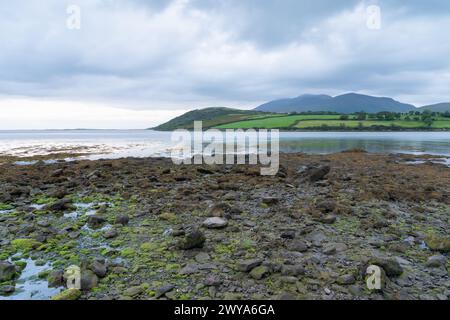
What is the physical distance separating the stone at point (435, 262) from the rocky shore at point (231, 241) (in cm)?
3

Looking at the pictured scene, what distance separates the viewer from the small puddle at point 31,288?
6.07m

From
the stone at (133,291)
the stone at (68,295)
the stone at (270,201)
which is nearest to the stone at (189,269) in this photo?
the stone at (133,291)

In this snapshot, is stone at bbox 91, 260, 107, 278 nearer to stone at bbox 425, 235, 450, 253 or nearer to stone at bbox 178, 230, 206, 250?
stone at bbox 178, 230, 206, 250

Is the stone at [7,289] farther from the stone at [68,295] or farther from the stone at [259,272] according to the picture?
the stone at [259,272]

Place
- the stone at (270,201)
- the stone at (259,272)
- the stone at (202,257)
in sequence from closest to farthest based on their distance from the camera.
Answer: the stone at (259,272) < the stone at (202,257) < the stone at (270,201)

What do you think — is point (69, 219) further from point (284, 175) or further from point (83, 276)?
point (284, 175)

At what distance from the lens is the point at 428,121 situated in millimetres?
122000

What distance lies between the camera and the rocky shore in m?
6.27

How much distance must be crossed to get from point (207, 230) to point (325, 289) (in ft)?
14.7

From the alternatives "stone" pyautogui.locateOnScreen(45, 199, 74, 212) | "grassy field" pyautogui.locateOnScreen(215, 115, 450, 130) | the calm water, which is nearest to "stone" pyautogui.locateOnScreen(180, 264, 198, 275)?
"stone" pyautogui.locateOnScreen(45, 199, 74, 212)

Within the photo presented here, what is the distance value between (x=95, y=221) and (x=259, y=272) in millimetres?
6638

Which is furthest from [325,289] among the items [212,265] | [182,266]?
[182,266]

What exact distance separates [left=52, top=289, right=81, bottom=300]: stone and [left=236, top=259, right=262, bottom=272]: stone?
3.42 meters

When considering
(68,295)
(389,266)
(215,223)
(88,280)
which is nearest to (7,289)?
(68,295)
